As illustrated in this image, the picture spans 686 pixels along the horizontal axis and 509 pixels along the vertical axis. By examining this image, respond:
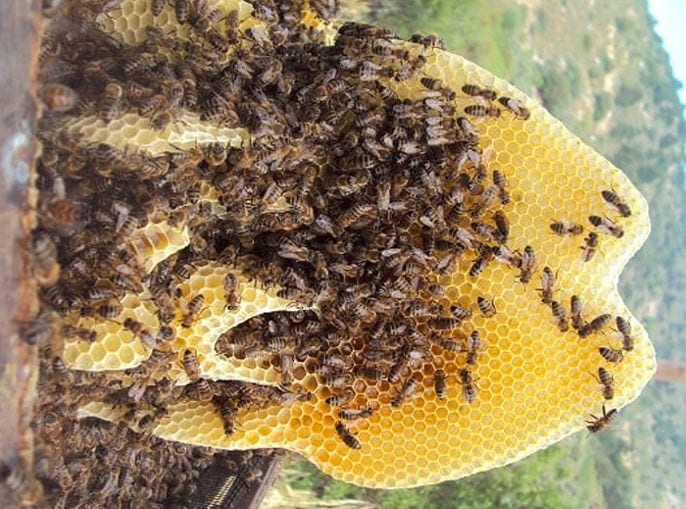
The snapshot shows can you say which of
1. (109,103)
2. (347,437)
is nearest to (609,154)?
(347,437)

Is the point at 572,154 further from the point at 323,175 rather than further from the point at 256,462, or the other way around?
the point at 256,462

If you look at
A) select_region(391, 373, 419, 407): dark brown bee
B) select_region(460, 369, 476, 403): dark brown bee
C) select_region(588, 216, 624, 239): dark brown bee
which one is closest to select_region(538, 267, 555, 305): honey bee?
select_region(588, 216, 624, 239): dark brown bee

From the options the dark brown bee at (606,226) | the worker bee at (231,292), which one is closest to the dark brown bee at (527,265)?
the dark brown bee at (606,226)

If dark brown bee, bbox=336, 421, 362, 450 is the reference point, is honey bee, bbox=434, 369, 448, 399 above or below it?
above

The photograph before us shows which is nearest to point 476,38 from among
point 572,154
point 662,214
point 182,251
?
point 572,154

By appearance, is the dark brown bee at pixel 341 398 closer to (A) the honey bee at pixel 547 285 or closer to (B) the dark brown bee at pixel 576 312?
(A) the honey bee at pixel 547 285

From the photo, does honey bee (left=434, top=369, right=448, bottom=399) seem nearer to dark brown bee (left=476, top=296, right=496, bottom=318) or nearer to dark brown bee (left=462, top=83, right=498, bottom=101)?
dark brown bee (left=476, top=296, right=496, bottom=318)
